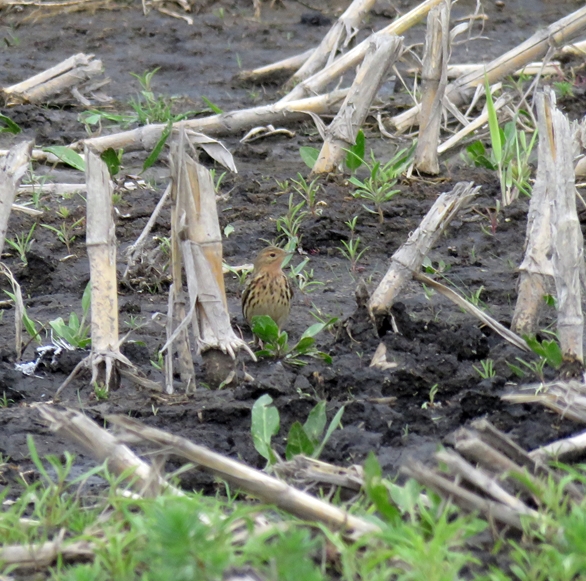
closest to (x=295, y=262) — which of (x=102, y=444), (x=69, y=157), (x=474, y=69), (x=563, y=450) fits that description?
(x=69, y=157)

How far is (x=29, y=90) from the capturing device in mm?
9367

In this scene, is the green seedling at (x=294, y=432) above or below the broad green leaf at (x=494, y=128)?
below

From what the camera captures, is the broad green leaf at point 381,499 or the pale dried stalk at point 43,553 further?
the broad green leaf at point 381,499

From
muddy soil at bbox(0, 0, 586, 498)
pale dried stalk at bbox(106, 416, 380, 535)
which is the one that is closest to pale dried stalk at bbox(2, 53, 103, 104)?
muddy soil at bbox(0, 0, 586, 498)

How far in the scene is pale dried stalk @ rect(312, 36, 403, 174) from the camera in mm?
7414

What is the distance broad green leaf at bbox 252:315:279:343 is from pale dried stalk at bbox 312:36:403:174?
242 centimetres

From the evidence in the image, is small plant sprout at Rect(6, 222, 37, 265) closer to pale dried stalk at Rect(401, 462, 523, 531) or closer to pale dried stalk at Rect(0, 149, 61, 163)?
pale dried stalk at Rect(0, 149, 61, 163)

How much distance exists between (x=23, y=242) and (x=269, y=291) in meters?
2.00

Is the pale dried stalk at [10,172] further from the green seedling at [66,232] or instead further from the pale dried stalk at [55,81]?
the pale dried stalk at [55,81]

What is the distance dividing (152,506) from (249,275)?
137 inches

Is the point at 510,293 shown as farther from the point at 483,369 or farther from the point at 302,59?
the point at 302,59

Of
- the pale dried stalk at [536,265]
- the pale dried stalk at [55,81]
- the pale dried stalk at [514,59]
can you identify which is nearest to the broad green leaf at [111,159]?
the pale dried stalk at [55,81]

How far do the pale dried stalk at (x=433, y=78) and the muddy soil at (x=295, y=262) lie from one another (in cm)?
25

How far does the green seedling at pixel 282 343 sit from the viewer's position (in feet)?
17.3
